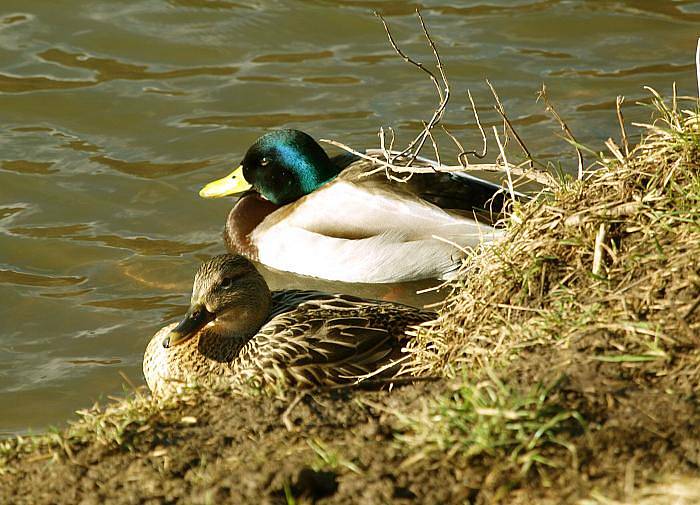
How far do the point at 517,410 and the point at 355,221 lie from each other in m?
5.10

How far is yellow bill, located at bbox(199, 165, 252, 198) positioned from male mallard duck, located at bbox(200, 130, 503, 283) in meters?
0.18

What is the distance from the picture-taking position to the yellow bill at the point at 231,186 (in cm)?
925

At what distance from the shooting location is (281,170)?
30.0 feet

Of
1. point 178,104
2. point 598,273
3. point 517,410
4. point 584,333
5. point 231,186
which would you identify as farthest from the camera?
point 178,104

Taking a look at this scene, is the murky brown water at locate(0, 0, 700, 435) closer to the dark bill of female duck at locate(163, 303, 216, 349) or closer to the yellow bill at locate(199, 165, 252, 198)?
the yellow bill at locate(199, 165, 252, 198)

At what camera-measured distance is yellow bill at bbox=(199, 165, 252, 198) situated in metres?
9.25

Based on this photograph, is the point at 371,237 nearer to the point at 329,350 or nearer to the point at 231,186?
the point at 231,186

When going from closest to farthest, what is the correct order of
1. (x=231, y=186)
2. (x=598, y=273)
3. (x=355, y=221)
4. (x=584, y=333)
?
(x=584, y=333)
(x=598, y=273)
(x=355, y=221)
(x=231, y=186)

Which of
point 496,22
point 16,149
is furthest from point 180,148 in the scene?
point 496,22

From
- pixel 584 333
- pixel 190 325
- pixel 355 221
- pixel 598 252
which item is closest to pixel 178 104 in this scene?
pixel 355 221

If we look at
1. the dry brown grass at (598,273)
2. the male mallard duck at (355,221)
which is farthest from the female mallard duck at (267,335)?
the male mallard duck at (355,221)

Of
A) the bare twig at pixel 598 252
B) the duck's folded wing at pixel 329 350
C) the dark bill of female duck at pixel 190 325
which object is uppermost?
the bare twig at pixel 598 252

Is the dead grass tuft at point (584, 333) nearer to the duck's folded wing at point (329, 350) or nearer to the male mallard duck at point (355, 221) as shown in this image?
the duck's folded wing at point (329, 350)

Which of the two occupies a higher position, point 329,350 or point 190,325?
point 190,325
